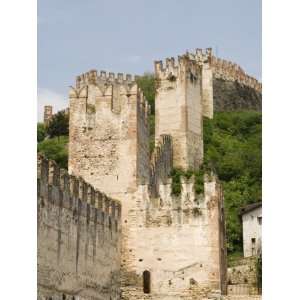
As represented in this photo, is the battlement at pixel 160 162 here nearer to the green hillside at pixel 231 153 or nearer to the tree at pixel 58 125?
the green hillside at pixel 231 153

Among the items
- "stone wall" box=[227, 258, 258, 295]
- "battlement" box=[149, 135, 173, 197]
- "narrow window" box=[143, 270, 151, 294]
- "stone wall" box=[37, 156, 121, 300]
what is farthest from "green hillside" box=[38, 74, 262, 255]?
"stone wall" box=[37, 156, 121, 300]

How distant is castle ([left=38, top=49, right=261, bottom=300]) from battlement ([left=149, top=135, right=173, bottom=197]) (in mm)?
157

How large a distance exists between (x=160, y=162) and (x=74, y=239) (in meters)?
12.0

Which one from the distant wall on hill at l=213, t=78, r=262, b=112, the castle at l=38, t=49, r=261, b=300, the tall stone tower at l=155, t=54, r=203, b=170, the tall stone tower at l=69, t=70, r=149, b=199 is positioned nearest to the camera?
the castle at l=38, t=49, r=261, b=300

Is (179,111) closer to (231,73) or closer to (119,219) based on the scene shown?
(231,73)

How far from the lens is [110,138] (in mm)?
27328

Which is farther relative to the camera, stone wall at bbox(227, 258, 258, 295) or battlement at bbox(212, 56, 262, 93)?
battlement at bbox(212, 56, 262, 93)

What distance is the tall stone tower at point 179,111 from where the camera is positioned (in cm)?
3884

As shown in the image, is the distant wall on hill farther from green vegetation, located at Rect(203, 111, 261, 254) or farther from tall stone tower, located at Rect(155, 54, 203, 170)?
tall stone tower, located at Rect(155, 54, 203, 170)

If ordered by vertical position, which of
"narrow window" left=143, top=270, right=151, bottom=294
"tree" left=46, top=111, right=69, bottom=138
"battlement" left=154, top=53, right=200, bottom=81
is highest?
"battlement" left=154, top=53, right=200, bottom=81

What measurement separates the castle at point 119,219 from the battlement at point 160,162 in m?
0.16

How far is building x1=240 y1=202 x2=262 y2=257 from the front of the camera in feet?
106
